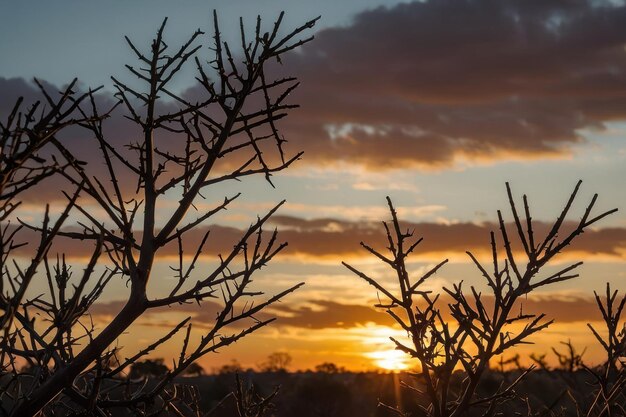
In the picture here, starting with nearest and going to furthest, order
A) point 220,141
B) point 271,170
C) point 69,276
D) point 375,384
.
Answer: point 220,141 → point 271,170 → point 69,276 → point 375,384

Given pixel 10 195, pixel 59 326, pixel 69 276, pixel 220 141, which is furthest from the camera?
pixel 69 276

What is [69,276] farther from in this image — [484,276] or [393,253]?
[484,276]

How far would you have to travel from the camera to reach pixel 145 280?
4.06m

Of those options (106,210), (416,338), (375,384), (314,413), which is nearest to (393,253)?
(416,338)

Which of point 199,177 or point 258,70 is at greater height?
point 258,70

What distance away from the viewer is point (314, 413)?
66188 millimetres

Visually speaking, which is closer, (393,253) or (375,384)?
(393,253)

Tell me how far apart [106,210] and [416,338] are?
68.5 inches

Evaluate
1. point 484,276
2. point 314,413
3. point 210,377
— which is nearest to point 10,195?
point 484,276

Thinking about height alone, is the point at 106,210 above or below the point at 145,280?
above

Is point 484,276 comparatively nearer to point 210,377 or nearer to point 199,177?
point 199,177

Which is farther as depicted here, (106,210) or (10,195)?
(106,210)

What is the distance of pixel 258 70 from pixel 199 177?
2.17ft

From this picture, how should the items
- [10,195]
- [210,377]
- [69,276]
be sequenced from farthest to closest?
[210,377] → [69,276] → [10,195]
